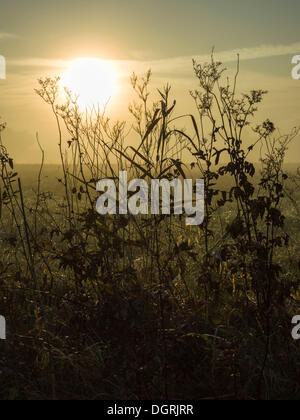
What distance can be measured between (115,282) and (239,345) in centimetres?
95

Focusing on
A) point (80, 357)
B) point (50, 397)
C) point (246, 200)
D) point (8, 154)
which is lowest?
point (50, 397)

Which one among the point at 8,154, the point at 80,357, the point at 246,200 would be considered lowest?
the point at 80,357

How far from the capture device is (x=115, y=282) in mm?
3229

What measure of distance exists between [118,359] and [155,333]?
12.0 inches

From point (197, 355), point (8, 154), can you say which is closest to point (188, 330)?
point (197, 355)

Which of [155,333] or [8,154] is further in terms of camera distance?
[8,154]

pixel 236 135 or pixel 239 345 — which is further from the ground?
pixel 236 135
